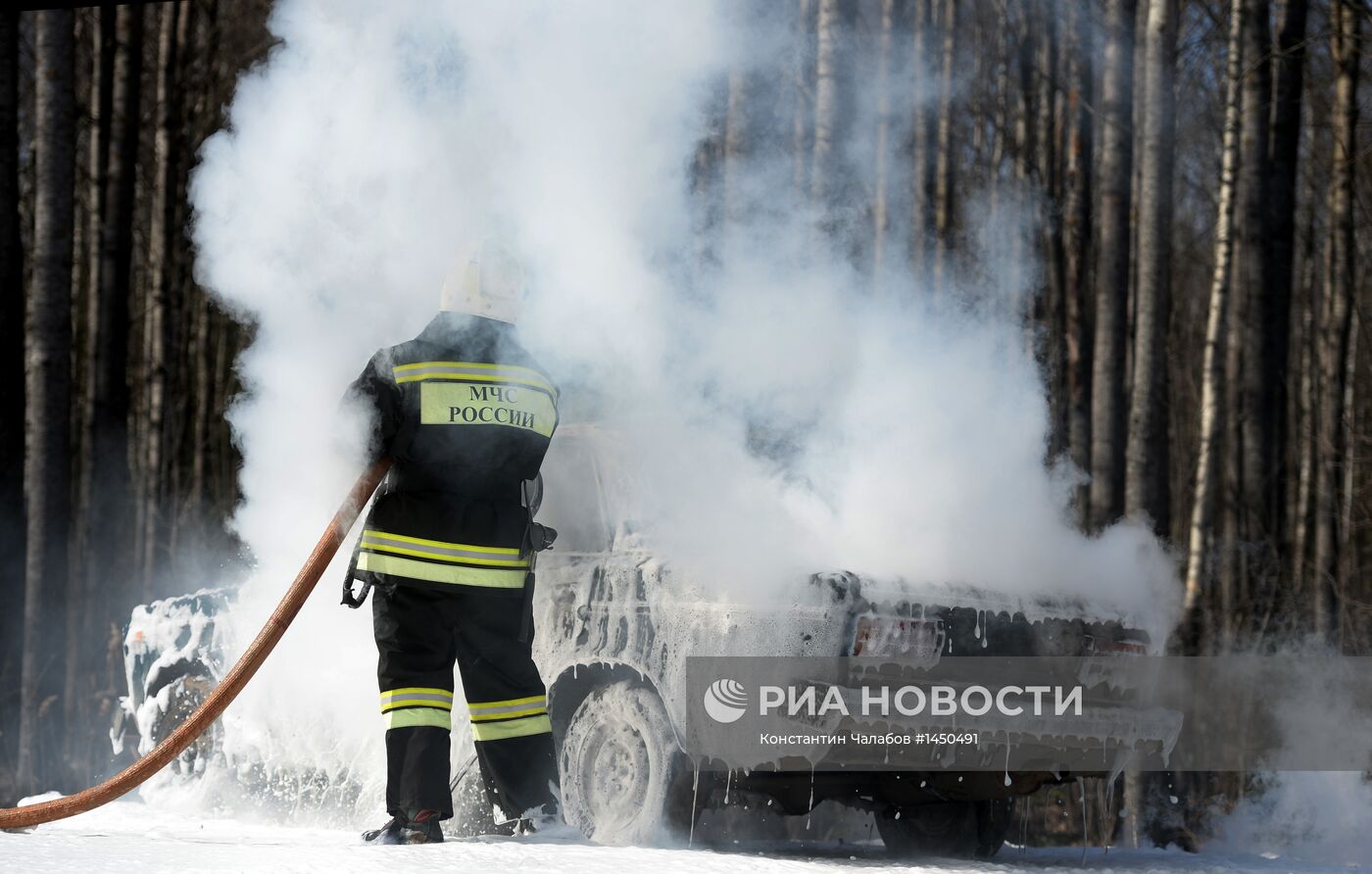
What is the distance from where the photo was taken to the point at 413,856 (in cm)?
490

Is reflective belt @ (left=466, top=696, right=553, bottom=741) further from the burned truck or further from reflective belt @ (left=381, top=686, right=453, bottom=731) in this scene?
the burned truck

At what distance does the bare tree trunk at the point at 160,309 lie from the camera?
51.4ft

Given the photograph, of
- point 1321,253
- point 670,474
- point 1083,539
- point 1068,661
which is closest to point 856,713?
point 1068,661

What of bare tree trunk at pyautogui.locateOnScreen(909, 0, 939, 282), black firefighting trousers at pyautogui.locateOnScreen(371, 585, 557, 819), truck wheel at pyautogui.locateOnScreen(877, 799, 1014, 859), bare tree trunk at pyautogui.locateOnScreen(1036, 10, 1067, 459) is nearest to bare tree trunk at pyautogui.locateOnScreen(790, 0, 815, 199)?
bare tree trunk at pyautogui.locateOnScreen(909, 0, 939, 282)

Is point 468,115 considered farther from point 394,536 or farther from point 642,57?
point 394,536

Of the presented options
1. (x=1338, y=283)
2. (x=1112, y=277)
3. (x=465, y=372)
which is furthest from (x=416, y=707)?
(x=1338, y=283)

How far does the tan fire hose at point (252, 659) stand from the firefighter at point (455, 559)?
0.08 metres

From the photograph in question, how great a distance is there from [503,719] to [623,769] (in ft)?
1.57

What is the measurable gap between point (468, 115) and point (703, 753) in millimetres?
4033

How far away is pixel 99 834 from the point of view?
234 inches

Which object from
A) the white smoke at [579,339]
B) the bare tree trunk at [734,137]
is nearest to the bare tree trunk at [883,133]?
the bare tree trunk at [734,137]

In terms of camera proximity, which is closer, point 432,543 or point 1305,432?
point 432,543

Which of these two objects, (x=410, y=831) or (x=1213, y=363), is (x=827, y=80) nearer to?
(x=1213, y=363)

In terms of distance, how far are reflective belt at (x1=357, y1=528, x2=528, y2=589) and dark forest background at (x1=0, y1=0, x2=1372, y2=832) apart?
4.45 m
